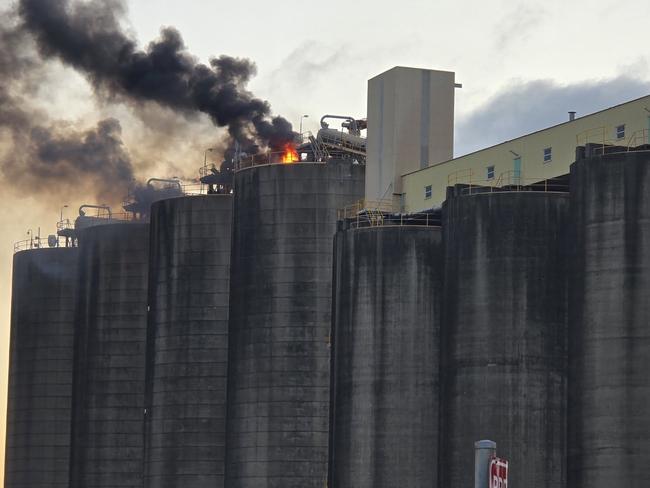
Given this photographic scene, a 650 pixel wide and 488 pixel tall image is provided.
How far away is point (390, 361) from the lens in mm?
96688

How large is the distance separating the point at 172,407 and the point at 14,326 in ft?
81.1

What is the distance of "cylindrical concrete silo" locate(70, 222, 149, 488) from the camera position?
125m

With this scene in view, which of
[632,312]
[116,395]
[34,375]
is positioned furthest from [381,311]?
[34,375]

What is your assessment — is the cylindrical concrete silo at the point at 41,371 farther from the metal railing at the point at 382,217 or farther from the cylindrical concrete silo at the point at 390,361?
the cylindrical concrete silo at the point at 390,361

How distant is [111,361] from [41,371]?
10653mm

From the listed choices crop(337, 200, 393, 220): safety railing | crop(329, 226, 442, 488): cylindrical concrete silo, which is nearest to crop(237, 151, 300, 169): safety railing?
crop(337, 200, 393, 220): safety railing

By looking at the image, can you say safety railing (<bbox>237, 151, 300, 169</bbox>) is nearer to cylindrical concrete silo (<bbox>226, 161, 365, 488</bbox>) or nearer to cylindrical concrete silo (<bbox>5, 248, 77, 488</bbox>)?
cylindrical concrete silo (<bbox>226, 161, 365, 488</bbox>)

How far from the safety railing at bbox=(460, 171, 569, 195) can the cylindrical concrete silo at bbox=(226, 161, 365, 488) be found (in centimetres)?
1376

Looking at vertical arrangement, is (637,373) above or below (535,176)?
→ below

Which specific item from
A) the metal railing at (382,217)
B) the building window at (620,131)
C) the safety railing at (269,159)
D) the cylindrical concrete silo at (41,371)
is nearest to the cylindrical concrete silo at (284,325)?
the metal railing at (382,217)

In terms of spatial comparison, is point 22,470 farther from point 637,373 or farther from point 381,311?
point 637,373

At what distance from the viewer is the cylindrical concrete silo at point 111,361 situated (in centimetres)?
12506

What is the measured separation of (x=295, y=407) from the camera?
353 feet

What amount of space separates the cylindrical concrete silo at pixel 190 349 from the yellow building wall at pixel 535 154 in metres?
16.5
